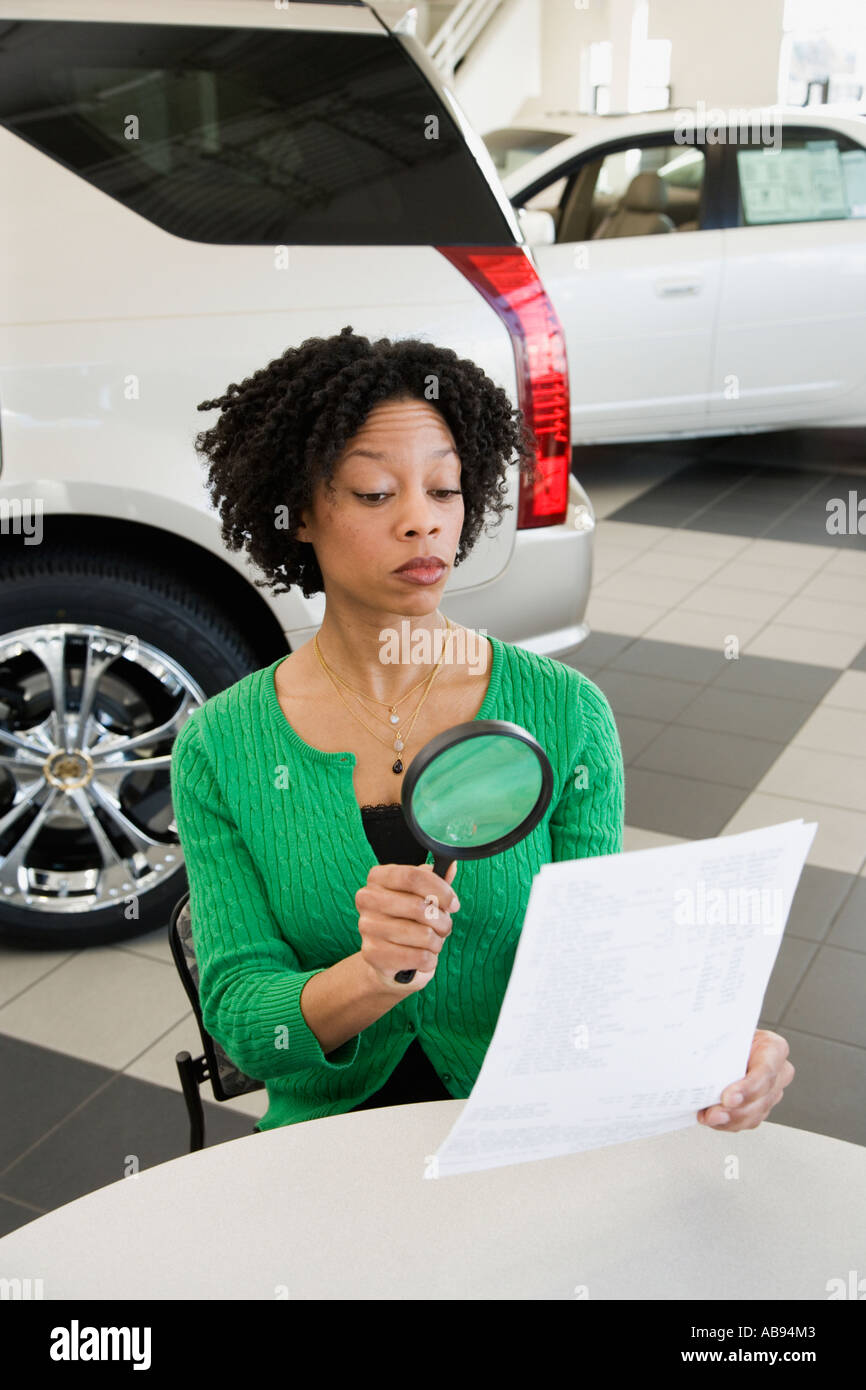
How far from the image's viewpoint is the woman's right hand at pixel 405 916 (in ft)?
3.59

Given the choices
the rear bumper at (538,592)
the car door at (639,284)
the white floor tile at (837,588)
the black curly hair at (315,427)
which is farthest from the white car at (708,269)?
the black curly hair at (315,427)

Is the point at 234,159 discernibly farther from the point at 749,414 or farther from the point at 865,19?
the point at 865,19

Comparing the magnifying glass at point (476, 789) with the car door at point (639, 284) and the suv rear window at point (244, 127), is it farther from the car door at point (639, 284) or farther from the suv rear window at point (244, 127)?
the car door at point (639, 284)

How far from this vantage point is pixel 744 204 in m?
5.59

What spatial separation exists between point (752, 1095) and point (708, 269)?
4.88m

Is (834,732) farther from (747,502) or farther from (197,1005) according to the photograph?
(197,1005)

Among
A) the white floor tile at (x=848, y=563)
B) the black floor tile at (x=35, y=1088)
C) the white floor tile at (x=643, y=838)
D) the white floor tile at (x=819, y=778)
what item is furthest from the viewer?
the white floor tile at (x=848, y=563)

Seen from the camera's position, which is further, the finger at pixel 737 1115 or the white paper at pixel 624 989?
the finger at pixel 737 1115

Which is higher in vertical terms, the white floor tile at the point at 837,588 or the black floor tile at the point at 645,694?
the white floor tile at the point at 837,588

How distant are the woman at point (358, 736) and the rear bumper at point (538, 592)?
3.64ft

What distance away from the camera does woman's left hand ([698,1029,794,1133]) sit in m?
1.12

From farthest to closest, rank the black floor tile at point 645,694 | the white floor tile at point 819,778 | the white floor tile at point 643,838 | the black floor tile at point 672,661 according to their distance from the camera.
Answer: the black floor tile at point 672,661 < the black floor tile at point 645,694 < the white floor tile at point 819,778 < the white floor tile at point 643,838

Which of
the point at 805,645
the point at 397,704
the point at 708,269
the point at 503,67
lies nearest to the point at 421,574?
the point at 397,704

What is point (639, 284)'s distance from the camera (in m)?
5.43
